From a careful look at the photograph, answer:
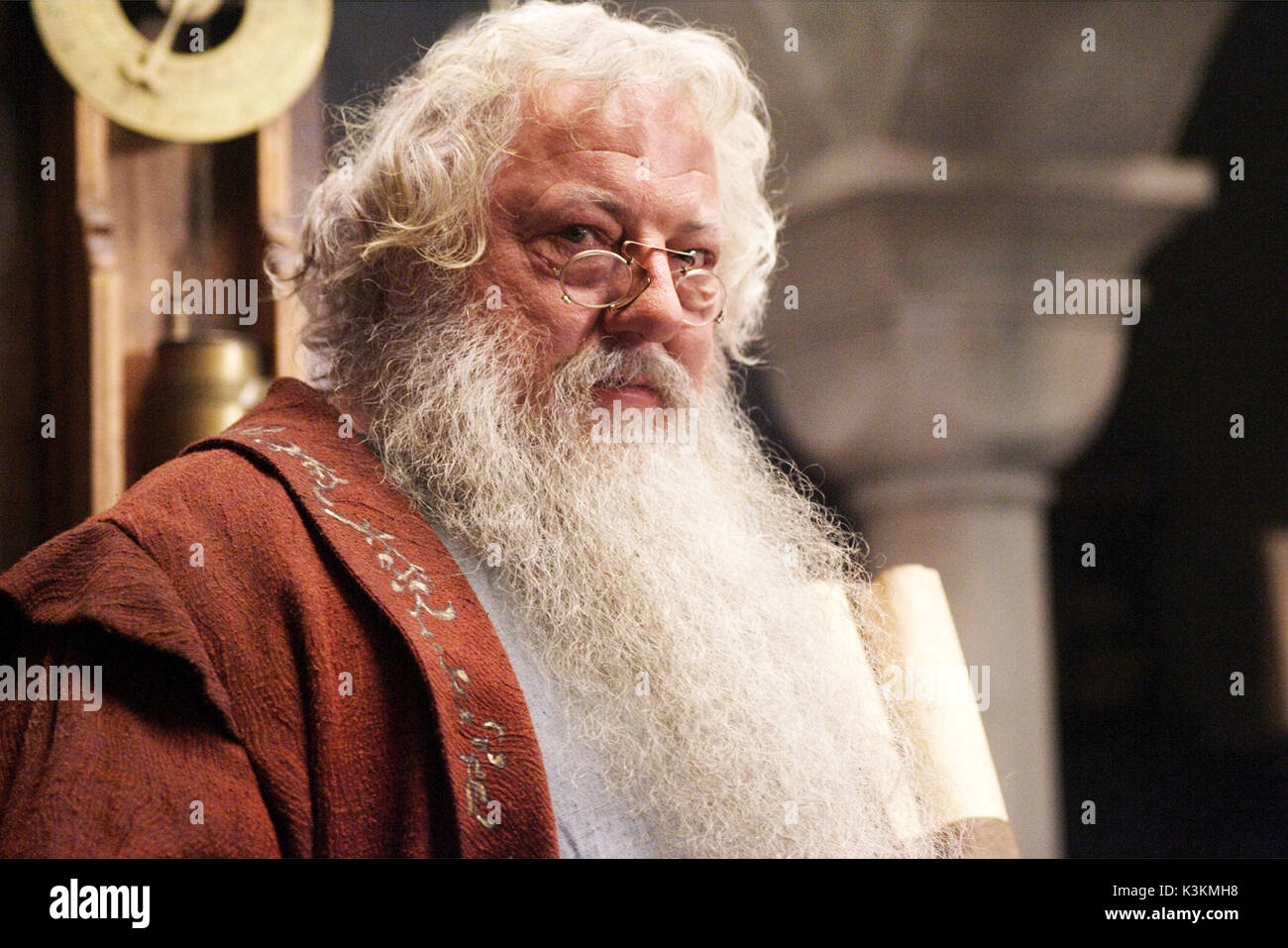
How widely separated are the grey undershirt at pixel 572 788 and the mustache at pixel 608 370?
34 centimetres

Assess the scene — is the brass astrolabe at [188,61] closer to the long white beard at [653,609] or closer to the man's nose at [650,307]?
the long white beard at [653,609]

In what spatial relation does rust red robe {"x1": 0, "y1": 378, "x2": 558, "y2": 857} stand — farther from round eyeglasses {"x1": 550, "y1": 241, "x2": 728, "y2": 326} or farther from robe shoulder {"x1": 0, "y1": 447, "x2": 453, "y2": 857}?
round eyeglasses {"x1": 550, "y1": 241, "x2": 728, "y2": 326}

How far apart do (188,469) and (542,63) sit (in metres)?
0.77

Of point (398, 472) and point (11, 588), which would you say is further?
point (398, 472)

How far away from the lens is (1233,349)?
2.83 m

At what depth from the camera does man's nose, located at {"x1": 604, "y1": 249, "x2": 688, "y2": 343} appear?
5.57ft

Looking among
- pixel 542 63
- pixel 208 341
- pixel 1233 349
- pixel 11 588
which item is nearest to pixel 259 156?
pixel 208 341

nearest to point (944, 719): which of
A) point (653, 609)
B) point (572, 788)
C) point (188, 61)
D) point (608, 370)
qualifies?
point (653, 609)

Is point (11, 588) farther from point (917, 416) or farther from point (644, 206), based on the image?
point (917, 416)

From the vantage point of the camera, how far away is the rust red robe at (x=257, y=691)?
1251 millimetres

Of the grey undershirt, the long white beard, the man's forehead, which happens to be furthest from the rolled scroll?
the man's forehead

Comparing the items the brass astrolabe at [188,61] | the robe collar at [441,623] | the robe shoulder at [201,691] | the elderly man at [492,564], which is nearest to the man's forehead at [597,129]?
the elderly man at [492,564]

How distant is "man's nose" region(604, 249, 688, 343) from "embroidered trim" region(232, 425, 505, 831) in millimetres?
444

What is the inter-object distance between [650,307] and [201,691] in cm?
79
